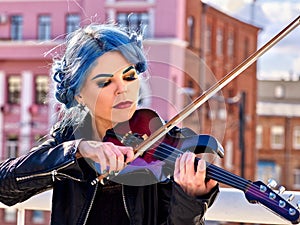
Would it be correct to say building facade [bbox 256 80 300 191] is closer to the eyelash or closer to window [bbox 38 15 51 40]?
window [bbox 38 15 51 40]

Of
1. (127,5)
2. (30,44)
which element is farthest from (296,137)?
(30,44)

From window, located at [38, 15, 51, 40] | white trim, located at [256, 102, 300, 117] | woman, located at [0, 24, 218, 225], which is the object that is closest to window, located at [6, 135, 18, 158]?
window, located at [38, 15, 51, 40]

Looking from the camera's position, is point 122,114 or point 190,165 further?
point 122,114

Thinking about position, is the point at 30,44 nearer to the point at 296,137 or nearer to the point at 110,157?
the point at 110,157

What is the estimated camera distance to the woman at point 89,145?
2.85 feet

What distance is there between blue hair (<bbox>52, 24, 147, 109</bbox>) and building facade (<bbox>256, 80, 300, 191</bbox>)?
72.5 ft

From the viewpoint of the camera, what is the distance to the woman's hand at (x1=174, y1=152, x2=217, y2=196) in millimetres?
789

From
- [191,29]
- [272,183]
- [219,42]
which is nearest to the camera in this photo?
[272,183]

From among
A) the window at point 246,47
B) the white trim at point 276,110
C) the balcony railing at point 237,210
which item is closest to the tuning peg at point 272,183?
the balcony railing at point 237,210

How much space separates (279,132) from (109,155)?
→ 22700 mm

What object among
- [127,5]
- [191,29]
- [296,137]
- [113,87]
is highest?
[113,87]

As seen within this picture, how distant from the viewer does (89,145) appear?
2.75 ft

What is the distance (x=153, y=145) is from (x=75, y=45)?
0.16m

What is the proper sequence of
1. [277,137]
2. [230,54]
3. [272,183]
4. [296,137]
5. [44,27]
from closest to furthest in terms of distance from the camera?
[272,183], [44,27], [230,54], [277,137], [296,137]
